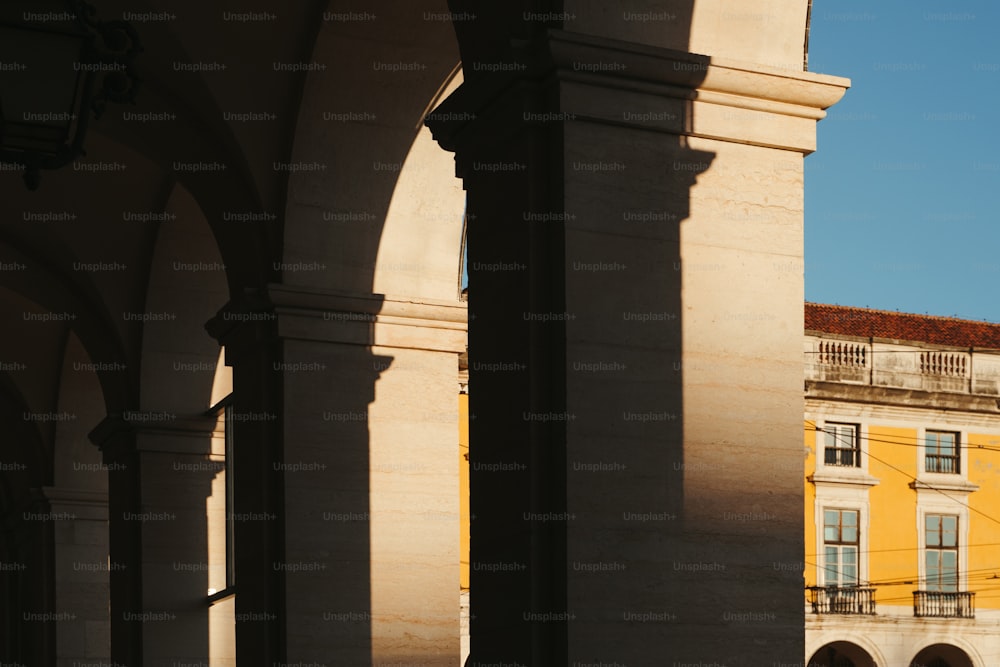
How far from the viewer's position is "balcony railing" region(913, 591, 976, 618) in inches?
1640

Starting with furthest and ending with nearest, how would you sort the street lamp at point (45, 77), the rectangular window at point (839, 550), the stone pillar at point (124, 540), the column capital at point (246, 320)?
the rectangular window at point (839, 550), the stone pillar at point (124, 540), the column capital at point (246, 320), the street lamp at point (45, 77)

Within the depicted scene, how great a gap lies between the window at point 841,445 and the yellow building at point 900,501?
37mm

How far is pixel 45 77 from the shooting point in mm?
7074

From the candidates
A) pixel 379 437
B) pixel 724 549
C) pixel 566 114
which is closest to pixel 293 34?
pixel 379 437

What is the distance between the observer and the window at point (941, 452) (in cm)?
4219

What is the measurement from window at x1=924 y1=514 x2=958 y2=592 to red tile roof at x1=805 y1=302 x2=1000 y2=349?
5.11 metres

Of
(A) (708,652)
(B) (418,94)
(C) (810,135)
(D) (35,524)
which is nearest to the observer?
(A) (708,652)

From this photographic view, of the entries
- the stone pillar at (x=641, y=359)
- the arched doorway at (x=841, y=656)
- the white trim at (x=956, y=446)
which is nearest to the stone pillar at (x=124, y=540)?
the stone pillar at (x=641, y=359)

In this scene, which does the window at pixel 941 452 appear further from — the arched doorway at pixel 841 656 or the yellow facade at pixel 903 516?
the arched doorway at pixel 841 656

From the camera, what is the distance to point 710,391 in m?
7.55

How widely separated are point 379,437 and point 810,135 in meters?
5.31

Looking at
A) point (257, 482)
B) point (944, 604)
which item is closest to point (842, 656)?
point (944, 604)

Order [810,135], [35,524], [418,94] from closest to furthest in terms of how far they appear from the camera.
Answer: [810,135], [418,94], [35,524]

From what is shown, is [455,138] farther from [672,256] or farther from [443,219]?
[443,219]
